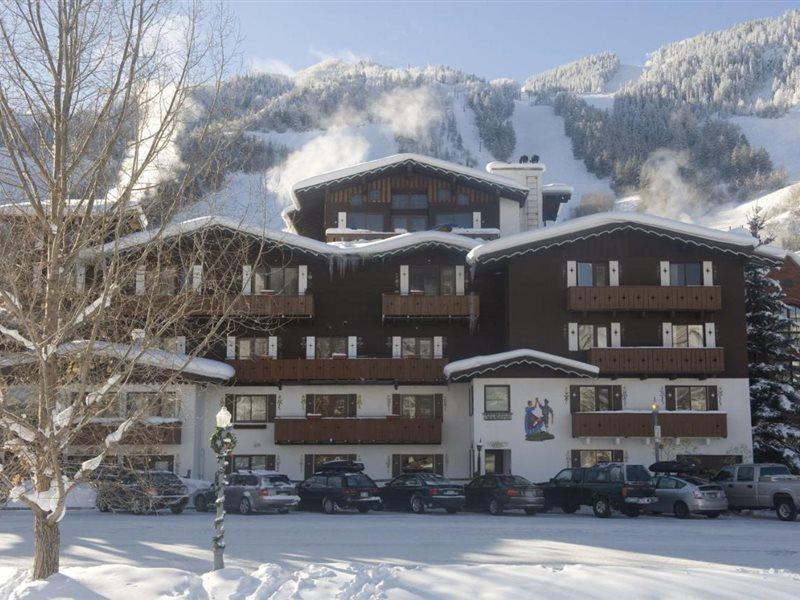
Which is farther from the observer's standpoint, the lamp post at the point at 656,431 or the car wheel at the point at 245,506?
the lamp post at the point at 656,431

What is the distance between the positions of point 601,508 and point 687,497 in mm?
2678

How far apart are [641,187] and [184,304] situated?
181m

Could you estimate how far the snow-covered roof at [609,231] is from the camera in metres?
38.8

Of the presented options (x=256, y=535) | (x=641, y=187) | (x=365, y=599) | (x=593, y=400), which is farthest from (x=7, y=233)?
(x=641, y=187)

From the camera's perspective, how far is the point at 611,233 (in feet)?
131

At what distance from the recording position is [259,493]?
29.1 metres

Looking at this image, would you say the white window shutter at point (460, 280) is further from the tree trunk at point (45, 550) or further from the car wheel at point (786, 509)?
the tree trunk at point (45, 550)

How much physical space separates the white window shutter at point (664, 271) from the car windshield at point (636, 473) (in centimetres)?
1317

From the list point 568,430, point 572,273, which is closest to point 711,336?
point 572,273

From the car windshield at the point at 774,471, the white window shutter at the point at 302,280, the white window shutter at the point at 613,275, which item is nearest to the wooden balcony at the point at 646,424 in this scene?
the white window shutter at the point at 613,275

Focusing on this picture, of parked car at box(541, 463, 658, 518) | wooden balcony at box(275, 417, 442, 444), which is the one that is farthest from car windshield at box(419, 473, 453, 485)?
wooden balcony at box(275, 417, 442, 444)

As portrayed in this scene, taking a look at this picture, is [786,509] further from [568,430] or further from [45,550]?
[45,550]

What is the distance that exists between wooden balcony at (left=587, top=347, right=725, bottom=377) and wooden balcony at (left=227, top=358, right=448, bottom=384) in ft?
23.2

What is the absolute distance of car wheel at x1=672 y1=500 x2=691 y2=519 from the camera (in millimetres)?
28078
